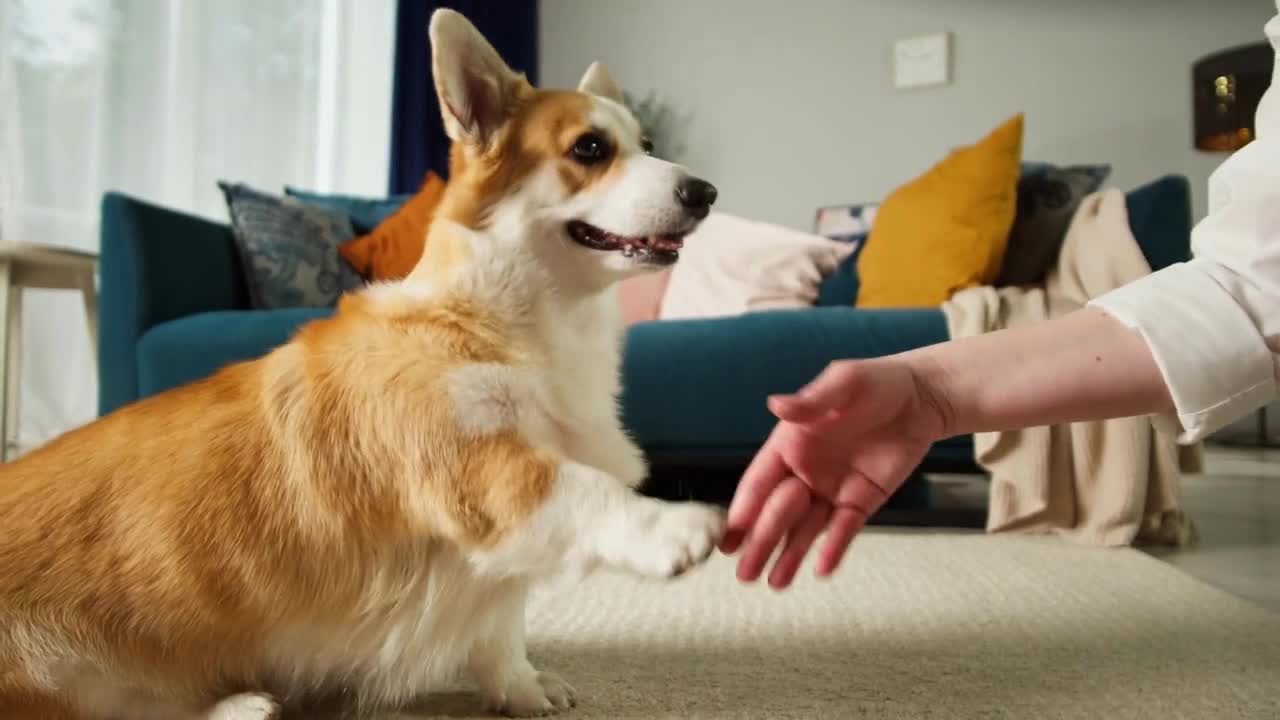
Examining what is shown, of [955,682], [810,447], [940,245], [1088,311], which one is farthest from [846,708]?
[940,245]

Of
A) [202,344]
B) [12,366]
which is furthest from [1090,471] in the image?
[12,366]

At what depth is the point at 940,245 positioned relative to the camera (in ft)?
7.70

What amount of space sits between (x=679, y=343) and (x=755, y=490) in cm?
129

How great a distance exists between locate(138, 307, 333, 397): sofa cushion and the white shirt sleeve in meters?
1.90

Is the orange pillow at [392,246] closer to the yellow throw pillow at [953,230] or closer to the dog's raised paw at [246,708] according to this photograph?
the yellow throw pillow at [953,230]

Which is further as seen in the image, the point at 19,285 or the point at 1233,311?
the point at 19,285

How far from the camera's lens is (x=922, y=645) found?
109 cm

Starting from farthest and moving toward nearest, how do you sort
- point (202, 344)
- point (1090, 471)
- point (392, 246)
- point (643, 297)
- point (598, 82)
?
1. point (643, 297)
2. point (392, 246)
3. point (202, 344)
4. point (1090, 471)
5. point (598, 82)

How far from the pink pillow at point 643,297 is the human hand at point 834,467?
7.10ft

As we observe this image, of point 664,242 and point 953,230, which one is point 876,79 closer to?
point 953,230

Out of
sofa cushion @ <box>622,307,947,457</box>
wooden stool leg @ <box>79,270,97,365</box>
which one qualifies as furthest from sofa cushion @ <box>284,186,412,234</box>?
sofa cushion @ <box>622,307,947,457</box>

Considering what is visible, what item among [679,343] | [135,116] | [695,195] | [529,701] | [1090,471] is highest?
[135,116]

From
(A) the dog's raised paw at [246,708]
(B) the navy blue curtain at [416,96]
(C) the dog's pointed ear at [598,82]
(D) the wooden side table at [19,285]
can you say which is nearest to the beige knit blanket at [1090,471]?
(C) the dog's pointed ear at [598,82]

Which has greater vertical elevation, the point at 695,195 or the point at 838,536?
the point at 695,195
